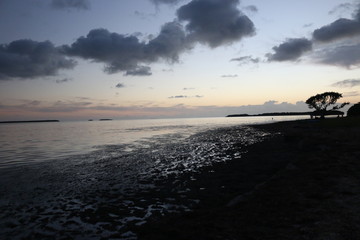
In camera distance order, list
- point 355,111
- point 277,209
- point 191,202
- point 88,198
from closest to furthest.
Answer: point 277,209, point 191,202, point 88,198, point 355,111

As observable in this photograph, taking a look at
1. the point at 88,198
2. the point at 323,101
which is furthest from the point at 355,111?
the point at 88,198

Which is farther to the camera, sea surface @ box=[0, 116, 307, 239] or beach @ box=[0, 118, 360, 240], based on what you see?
sea surface @ box=[0, 116, 307, 239]

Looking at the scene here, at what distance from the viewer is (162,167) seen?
22.8m

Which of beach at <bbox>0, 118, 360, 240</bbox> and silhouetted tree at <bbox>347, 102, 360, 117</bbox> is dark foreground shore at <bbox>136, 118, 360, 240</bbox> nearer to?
beach at <bbox>0, 118, 360, 240</bbox>

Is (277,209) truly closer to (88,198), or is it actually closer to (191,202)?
(191,202)

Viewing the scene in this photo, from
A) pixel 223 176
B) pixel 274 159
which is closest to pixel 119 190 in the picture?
pixel 223 176

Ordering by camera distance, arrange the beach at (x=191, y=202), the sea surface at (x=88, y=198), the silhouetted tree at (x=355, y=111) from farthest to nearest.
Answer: the silhouetted tree at (x=355, y=111) < the sea surface at (x=88, y=198) < the beach at (x=191, y=202)

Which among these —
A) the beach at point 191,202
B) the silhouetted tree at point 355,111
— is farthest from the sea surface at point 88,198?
the silhouetted tree at point 355,111

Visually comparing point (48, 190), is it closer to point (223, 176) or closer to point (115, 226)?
point (115, 226)

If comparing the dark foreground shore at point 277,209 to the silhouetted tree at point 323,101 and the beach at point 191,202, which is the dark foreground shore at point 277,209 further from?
the silhouetted tree at point 323,101

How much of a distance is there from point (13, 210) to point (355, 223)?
1562 centimetres

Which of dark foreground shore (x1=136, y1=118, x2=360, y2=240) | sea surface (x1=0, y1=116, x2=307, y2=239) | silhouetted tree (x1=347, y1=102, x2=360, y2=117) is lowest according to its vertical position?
sea surface (x1=0, y1=116, x2=307, y2=239)

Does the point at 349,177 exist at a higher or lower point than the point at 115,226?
higher

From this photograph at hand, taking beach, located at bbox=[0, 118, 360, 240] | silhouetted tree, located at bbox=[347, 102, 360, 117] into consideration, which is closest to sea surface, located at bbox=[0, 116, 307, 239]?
beach, located at bbox=[0, 118, 360, 240]
